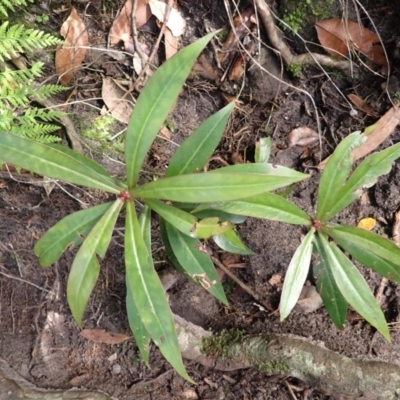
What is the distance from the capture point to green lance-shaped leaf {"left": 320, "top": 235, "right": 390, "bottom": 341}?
1.44m

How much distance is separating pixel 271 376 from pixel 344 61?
60.9 inches

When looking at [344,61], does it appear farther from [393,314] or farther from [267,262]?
[393,314]

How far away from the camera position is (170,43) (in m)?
2.02

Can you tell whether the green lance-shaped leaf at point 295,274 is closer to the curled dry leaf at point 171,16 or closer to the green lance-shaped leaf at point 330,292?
the green lance-shaped leaf at point 330,292

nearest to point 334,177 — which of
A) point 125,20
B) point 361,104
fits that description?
point 361,104

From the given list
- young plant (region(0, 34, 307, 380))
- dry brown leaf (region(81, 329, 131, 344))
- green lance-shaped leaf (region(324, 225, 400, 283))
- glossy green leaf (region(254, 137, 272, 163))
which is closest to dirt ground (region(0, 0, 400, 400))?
dry brown leaf (region(81, 329, 131, 344))

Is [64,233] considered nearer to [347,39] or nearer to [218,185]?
[218,185]

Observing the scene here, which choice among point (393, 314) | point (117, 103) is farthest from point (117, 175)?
point (393, 314)

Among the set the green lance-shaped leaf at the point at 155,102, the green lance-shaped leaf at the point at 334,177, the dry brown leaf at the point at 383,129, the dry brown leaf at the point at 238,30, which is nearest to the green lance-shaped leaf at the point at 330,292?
the green lance-shaped leaf at the point at 334,177

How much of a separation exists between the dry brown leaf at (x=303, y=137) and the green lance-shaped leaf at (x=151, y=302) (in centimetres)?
115

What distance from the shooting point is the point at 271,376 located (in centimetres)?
200

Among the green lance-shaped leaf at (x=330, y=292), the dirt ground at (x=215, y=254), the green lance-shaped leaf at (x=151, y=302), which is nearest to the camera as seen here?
the green lance-shaped leaf at (x=151, y=302)

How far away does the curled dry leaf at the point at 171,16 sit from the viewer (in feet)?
6.44

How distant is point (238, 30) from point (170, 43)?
33 centimetres
